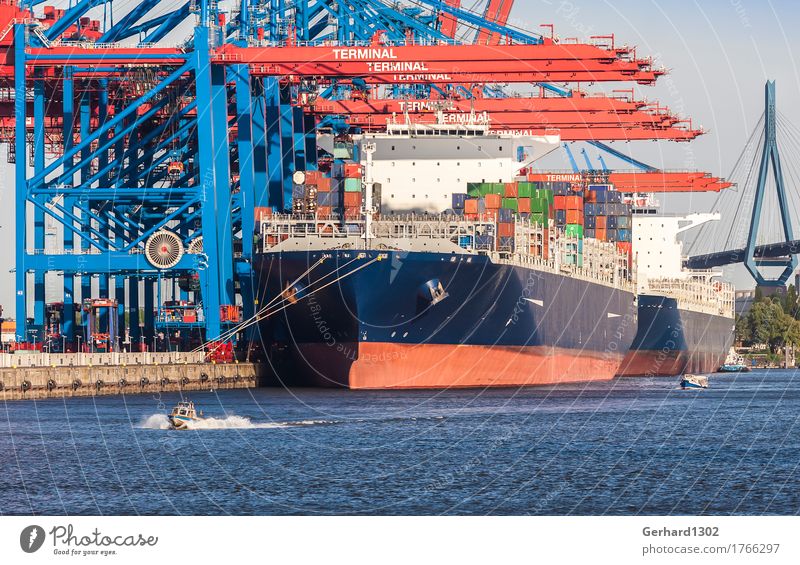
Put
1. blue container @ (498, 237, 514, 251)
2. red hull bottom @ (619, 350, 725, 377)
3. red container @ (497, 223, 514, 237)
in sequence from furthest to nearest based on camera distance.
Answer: red hull bottom @ (619, 350, 725, 377) → red container @ (497, 223, 514, 237) → blue container @ (498, 237, 514, 251)

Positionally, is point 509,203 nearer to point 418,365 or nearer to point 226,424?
point 418,365

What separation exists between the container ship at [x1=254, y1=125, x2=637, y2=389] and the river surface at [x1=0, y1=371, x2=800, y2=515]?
348cm

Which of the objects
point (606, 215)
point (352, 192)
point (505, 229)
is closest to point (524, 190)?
point (505, 229)

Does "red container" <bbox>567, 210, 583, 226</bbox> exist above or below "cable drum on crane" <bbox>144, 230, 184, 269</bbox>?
above

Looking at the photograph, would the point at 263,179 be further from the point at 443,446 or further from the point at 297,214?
the point at 443,446

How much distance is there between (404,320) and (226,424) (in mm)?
15747

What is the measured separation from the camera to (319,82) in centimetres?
7744

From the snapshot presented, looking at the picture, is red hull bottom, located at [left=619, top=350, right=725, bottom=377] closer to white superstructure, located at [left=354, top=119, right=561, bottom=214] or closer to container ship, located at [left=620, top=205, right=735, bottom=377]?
container ship, located at [left=620, top=205, right=735, bottom=377]

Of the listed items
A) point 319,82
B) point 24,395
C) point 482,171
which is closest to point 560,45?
point 482,171

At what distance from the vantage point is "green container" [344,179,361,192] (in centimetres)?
6612

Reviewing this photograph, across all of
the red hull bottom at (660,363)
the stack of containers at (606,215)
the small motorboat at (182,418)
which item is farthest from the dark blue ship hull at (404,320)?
the red hull bottom at (660,363)

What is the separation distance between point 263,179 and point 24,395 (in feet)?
66.4

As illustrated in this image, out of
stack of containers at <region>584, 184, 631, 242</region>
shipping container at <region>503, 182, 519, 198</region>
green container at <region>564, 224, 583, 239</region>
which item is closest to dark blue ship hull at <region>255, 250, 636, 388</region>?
shipping container at <region>503, 182, 519, 198</region>

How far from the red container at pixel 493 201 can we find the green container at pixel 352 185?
5650 mm
